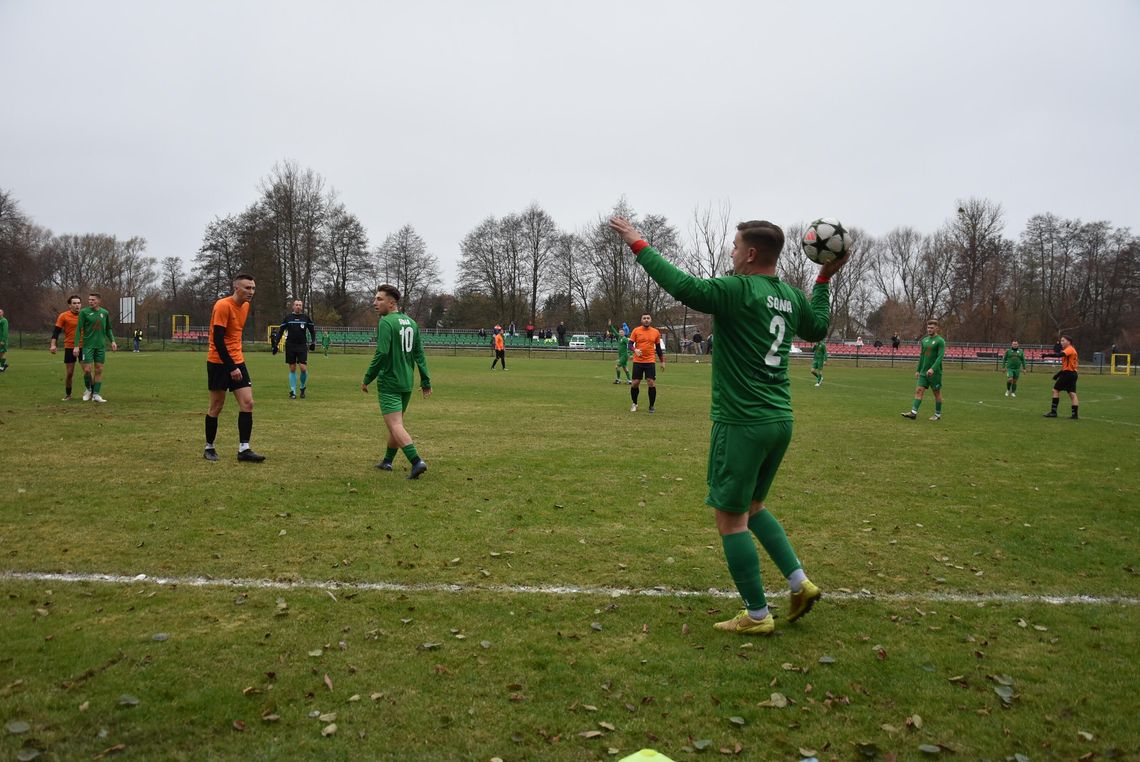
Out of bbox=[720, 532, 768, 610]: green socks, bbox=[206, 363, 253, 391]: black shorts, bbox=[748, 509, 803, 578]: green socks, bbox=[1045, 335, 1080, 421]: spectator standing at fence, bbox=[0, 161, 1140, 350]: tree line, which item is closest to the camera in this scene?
bbox=[720, 532, 768, 610]: green socks

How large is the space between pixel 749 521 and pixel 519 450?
6.61 m

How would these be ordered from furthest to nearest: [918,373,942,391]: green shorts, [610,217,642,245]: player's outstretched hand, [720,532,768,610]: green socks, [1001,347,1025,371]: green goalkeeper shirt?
[1001,347,1025,371]: green goalkeeper shirt → [918,373,942,391]: green shorts → [720,532,768,610]: green socks → [610,217,642,245]: player's outstretched hand

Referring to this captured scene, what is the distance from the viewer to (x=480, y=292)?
2990 inches

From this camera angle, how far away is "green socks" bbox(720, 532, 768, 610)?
4.31 m

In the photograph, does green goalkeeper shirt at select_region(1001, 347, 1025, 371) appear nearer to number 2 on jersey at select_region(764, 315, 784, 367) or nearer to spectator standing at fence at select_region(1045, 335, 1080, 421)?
spectator standing at fence at select_region(1045, 335, 1080, 421)

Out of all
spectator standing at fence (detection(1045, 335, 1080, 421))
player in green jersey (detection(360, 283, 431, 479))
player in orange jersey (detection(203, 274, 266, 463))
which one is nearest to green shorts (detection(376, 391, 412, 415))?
player in green jersey (detection(360, 283, 431, 479))

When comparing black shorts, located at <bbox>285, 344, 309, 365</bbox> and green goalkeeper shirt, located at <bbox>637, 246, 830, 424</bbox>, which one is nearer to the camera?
green goalkeeper shirt, located at <bbox>637, 246, 830, 424</bbox>

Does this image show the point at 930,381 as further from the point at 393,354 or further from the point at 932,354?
the point at 393,354

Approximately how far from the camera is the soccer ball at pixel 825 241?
4.56m

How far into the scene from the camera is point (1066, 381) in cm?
1806

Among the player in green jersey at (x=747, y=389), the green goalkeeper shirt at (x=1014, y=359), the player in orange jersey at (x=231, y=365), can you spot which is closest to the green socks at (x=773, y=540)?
the player in green jersey at (x=747, y=389)

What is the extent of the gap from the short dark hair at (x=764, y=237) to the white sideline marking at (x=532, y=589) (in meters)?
2.35

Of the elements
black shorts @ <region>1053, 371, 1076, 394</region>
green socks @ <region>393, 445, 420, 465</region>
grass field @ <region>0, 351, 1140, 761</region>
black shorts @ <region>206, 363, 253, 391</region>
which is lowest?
grass field @ <region>0, 351, 1140, 761</region>

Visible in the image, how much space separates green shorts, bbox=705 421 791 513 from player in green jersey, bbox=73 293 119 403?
50.4 ft
